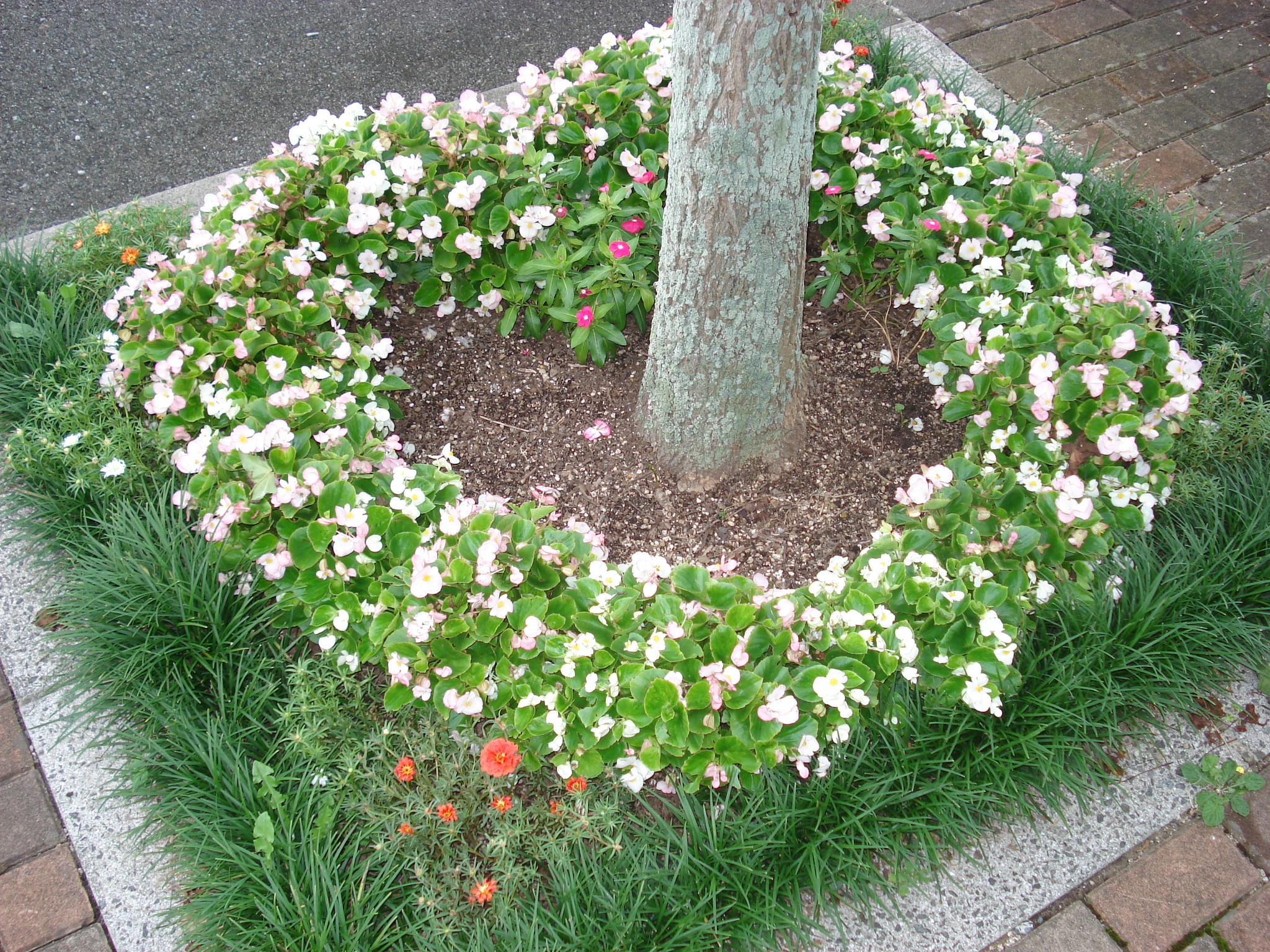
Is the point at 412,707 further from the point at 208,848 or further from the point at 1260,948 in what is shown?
the point at 1260,948

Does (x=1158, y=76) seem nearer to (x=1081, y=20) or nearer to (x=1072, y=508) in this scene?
(x=1081, y=20)

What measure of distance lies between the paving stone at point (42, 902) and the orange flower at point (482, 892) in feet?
2.86

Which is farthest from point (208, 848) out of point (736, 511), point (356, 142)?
point (356, 142)

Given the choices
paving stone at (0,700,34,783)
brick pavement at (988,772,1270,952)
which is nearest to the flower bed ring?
brick pavement at (988,772,1270,952)

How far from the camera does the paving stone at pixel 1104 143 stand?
3.75 metres

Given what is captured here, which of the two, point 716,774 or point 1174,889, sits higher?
point 716,774

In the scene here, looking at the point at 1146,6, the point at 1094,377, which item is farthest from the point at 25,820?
the point at 1146,6

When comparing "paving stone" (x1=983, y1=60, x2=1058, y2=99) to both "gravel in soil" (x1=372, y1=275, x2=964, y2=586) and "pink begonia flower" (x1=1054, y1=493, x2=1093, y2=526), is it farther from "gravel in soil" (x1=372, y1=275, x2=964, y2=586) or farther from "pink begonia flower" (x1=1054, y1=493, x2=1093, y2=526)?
"pink begonia flower" (x1=1054, y1=493, x2=1093, y2=526)

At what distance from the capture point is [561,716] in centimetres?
196

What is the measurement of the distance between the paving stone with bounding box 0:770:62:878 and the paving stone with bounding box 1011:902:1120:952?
220 centimetres

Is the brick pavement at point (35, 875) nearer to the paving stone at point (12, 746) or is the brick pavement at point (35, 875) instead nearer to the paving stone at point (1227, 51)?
the paving stone at point (12, 746)

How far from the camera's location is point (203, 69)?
4145 millimetres

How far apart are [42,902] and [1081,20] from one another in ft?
17.1

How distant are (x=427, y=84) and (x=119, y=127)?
130cm
